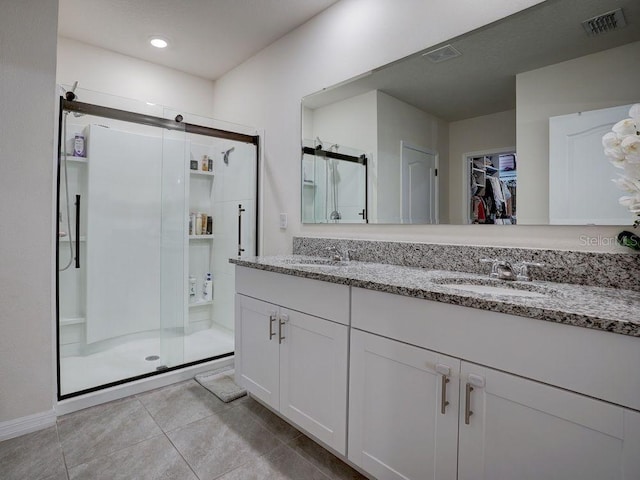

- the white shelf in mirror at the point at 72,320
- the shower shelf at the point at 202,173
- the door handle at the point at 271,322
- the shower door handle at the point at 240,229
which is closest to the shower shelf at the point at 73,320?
the white shelf in mirror at the point at 72,320

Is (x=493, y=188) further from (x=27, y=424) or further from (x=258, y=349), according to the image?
(x=27, y=424)

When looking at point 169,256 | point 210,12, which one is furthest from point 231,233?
point 210,12

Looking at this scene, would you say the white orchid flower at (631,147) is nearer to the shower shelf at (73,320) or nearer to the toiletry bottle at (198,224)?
the toiletry bottle at (198,224)

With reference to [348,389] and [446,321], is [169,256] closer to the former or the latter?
[348,389]

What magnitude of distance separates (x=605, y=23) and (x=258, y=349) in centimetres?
202

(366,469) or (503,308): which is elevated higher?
(503,308)

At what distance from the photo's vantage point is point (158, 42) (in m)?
2.77

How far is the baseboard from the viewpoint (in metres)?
1.75

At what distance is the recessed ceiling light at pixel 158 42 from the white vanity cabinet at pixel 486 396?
2.61 m

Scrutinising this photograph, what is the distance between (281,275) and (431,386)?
2.84ft

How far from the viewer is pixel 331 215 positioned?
2.31 meters

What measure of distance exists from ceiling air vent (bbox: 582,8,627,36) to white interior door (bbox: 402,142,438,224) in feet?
2.37

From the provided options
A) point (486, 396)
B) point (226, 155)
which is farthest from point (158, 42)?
point (486, 396)

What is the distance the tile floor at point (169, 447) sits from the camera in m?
1.52
